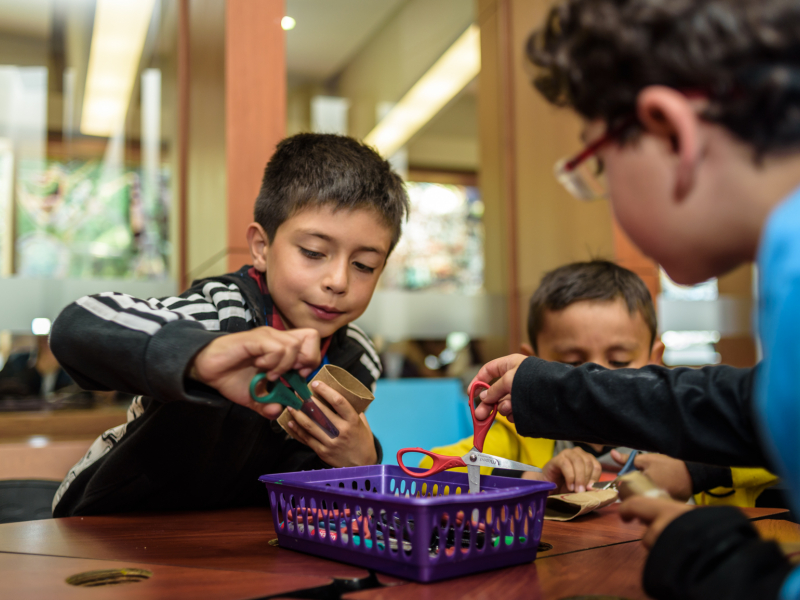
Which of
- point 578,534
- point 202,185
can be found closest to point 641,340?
point 578,534

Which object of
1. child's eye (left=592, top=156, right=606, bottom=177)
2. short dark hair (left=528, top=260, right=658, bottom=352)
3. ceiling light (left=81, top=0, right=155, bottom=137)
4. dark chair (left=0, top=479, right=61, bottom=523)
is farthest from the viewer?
ceiling light (left=81, top=0, right=155, bottom=137)

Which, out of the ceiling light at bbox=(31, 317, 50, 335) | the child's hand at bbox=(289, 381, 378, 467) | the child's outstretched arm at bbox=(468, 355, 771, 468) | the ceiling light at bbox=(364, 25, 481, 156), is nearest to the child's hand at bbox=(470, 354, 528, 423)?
the child's outstretched arm at bbox=(468, 355, 771, 468)

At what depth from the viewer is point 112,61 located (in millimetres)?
2510

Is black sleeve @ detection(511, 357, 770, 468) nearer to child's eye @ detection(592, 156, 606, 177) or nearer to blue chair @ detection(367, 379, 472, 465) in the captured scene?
child's eye @ detection(592, 156, 606, 177)

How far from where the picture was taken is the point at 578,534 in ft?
2.65

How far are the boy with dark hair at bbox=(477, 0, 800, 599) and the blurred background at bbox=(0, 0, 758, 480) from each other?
3.97 feet

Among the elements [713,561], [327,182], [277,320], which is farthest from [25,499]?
[713,561]

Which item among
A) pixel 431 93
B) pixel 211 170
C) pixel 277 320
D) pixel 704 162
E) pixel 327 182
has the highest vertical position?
pixel 431 93

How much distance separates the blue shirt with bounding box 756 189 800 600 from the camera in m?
0.40

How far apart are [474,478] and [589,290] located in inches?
A: 30.7

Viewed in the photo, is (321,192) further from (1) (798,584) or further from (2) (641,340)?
(1) (798,584)

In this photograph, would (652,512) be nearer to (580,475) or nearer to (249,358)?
(249,358)

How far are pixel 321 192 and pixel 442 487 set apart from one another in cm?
60

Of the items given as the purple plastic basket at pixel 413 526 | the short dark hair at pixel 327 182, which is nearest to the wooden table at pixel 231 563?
the purple plastic basket at pixel 413 526
